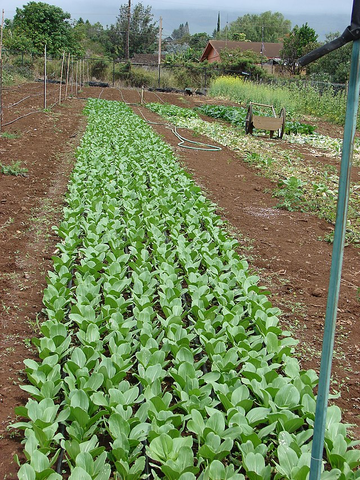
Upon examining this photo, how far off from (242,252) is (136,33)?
58130 millimetres

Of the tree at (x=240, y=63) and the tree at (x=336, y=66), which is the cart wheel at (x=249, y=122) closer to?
the tree at (x=336, y=66)

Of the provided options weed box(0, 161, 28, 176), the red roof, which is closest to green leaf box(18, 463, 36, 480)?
weed box(0, 161, 28, 176)

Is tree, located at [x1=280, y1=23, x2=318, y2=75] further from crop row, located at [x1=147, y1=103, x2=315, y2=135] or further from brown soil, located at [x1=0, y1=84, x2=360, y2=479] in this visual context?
brown soil, located at [x1=0, y1=84, x2=360, y2=479]

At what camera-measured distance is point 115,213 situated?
19.4ft

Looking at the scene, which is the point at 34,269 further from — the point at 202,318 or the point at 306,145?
the point at 306,145

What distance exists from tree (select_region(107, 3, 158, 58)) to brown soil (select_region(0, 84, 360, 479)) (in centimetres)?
5160

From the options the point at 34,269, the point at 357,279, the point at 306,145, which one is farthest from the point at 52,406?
the point at 306,145

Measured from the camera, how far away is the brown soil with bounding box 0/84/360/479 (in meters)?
3.40

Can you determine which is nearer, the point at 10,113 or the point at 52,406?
the point at 52,406

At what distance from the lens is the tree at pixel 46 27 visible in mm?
40594

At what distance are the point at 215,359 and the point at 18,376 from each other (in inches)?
49.4

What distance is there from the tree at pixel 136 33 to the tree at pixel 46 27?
14.6 meters

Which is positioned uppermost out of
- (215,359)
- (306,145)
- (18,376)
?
(306,145)

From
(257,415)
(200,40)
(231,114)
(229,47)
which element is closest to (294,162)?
(231,114)
